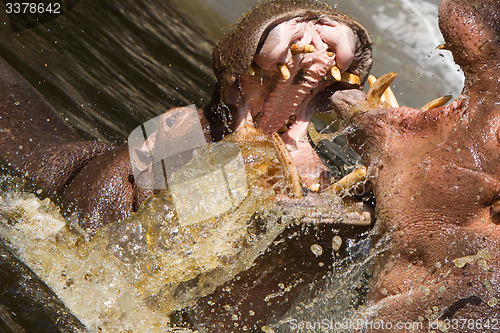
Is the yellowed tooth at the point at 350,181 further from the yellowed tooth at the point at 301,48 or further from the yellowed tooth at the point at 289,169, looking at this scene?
the yellowed tooth at the point at 301,48

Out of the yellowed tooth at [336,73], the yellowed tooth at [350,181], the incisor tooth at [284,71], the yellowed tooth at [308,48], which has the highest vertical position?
the yellowed tooth at [308,48]

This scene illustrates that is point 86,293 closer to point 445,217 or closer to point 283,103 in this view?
point 283,103

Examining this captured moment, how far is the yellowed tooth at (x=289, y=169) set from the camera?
7.13ft

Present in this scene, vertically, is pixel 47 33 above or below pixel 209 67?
above

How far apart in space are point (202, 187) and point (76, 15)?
2.66 meters

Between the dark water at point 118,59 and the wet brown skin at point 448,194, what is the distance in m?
2.91

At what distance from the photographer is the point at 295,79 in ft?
9.00

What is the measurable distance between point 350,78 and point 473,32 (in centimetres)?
92

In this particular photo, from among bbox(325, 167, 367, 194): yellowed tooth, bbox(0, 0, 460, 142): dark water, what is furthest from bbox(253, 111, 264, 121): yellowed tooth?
bbox(0, 0, 460, 142): dark water

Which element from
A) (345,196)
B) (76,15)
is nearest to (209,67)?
(76,15)

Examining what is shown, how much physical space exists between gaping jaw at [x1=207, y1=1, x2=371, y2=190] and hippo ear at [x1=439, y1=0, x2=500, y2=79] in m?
0.69

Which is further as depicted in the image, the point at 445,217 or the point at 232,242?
the point at 232,242

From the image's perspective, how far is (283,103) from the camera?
2.80m

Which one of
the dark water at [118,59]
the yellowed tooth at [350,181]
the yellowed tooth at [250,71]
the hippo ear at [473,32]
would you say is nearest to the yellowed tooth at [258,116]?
the yellowed tooth at [250,71]
